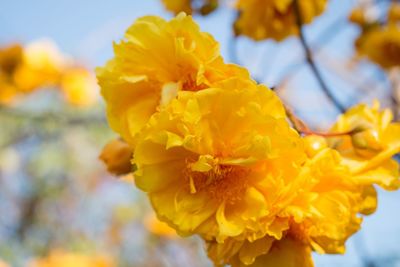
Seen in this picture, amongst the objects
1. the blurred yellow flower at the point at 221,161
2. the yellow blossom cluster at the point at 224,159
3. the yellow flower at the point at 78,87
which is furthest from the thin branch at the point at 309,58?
the yellow flower at the point at 78,87

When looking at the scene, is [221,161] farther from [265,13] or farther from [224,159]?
[265,13]

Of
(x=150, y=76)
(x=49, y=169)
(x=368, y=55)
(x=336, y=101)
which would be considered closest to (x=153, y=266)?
(x=49, y=169)

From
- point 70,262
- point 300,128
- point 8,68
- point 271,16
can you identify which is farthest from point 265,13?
point 8,68

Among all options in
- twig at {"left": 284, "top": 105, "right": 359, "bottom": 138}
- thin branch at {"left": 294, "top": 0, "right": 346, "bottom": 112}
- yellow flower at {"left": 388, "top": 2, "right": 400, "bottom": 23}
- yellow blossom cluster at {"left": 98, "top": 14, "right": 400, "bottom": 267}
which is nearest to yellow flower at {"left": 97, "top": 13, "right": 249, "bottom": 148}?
yellow blossom cluster at {"left": 98, "top": 14, "right": 400, "bottom": 267}

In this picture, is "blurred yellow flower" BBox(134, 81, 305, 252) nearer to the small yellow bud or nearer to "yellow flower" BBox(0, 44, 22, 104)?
the small yellow bud

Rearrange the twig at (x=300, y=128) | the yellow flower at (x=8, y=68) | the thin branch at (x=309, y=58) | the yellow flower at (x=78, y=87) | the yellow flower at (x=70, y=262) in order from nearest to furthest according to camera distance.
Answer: the twig at (x=300, y=128) < the thin branch at (x=309, y=58) < the yellow flower at (x=70, y=262) < the yellow flower at (x=8, y=68) < the yellow flower at (x=78, y=87)

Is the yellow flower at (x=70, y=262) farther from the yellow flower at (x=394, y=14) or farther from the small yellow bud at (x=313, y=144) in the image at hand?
the small yellow bud at (x=313, y=144)

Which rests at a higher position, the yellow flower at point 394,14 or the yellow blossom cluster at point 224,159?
the yellow blossom cluster at point 224,159
